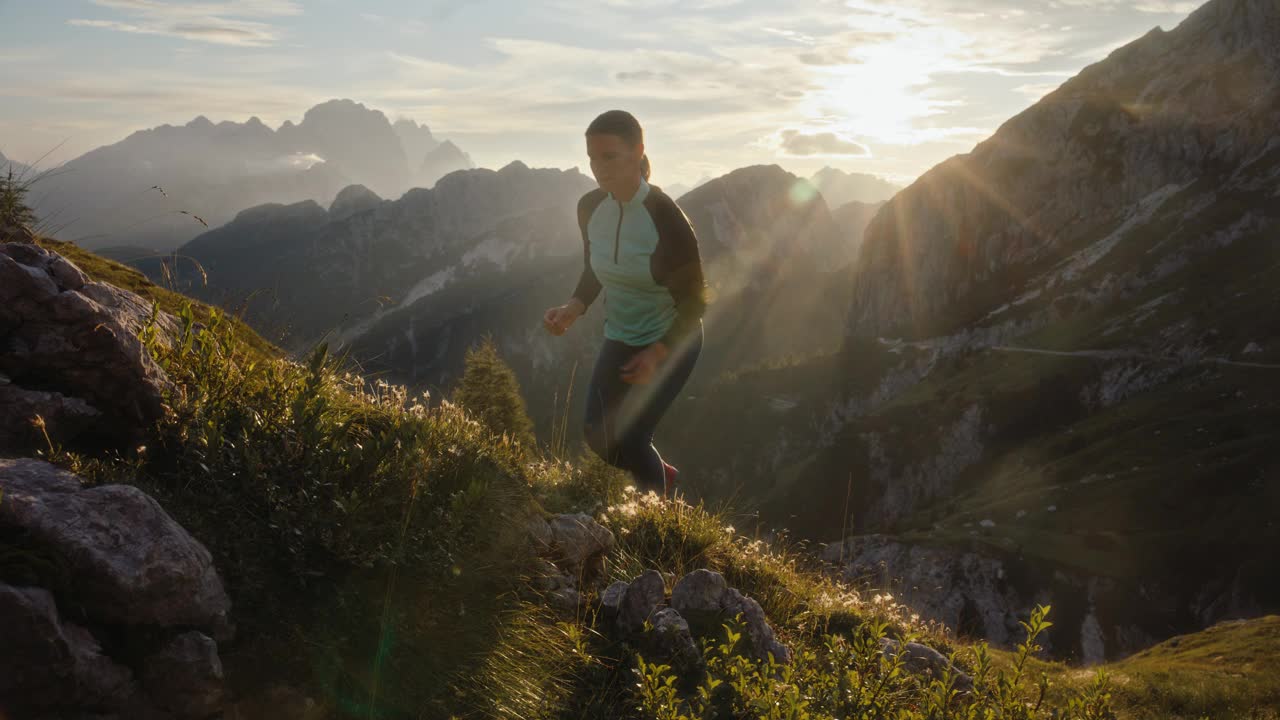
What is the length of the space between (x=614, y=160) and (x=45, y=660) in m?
5.59

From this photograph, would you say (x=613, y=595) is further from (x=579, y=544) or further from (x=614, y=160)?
(x=614, y=160)

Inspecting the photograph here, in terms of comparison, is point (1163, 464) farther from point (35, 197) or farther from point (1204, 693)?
point (35, 197)

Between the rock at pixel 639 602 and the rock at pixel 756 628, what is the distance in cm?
55

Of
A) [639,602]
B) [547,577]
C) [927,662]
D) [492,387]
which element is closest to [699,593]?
[639,602]

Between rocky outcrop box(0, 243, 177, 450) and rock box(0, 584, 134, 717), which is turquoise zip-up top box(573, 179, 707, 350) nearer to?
rocky outcrop box(0, 243, 177, 450)

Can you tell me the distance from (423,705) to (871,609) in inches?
183

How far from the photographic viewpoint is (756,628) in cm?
535

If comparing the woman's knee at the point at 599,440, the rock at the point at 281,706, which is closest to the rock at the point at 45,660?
the rock at the point at 281,706

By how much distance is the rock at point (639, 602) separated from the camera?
5375 mm

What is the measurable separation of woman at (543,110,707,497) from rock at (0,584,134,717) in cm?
440

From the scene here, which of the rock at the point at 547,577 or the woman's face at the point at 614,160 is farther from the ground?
the woman's face at the point at 614,160

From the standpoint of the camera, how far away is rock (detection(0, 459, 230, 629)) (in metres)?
3.34

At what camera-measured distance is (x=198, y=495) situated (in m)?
4.36

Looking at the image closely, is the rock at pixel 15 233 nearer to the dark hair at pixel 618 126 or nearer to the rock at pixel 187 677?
the rock at pixel 187 677
